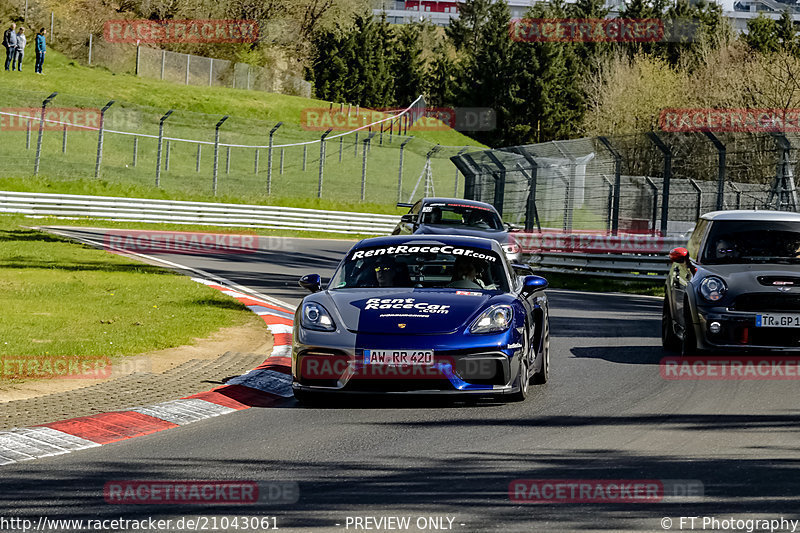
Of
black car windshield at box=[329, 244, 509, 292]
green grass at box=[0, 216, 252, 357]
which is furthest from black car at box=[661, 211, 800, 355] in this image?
green grass at box=[0, 216, 252, 357]

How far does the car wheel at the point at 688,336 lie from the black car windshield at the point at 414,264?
8.92 feet

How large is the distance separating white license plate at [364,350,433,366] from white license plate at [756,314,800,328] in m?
4.20

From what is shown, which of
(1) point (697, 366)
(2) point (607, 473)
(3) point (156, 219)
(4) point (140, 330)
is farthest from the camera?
(3) point (156, 219)

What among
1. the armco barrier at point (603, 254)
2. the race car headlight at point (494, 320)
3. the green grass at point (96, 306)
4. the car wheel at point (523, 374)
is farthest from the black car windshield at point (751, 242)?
the armco barrier at point (603, 254)

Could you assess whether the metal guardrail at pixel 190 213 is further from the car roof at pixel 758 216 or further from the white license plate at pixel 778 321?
the white license plate at pixel 778 321

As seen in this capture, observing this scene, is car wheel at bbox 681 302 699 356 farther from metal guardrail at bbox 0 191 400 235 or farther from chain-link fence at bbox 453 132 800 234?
metal guardrail at bbox 0 191 400 235

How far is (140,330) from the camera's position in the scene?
12969 mm

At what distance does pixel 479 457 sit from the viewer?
693 cm

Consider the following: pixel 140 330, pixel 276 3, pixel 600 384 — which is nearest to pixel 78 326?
pixel 140 330

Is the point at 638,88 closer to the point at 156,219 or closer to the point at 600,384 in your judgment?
the point at 156,219

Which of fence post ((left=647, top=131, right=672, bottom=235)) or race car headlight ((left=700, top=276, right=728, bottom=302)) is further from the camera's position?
fence post ((left=647, top=131, right=672, bottom=235))

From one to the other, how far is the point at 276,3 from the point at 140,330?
81369 millimetres

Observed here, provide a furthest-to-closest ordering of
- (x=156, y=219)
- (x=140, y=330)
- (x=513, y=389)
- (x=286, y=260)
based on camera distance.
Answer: (x=156, y=219)
(x=286, y=260)
(x=140, y=330)
(x=513, y=389)

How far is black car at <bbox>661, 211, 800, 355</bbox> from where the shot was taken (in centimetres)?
1116
